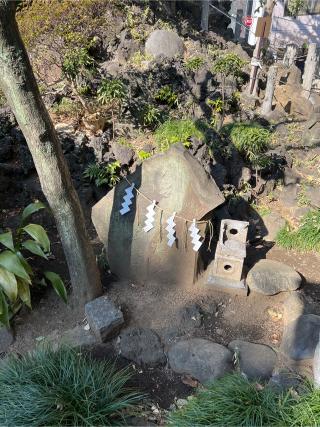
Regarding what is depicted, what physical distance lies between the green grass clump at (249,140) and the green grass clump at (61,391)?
374cm

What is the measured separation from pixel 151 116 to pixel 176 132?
63 cm

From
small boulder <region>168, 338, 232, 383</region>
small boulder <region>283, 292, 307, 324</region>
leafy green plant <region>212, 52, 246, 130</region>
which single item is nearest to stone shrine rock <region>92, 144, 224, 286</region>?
small boulder <region>168, 338, 232, 383</region>

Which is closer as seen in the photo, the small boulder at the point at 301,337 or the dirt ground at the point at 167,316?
the small boulder at the point at 301,337

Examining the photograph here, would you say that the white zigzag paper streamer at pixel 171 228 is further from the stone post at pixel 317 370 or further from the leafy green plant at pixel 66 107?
the leafy green plant at pixel 66 107

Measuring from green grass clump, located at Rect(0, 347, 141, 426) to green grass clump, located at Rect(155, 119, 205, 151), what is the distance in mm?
3324

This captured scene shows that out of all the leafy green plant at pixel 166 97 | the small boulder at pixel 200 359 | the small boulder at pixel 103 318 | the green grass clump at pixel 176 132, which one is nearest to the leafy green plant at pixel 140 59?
the leafy green plant at pixel 166 97

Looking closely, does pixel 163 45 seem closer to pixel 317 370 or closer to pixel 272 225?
pixel 272 225

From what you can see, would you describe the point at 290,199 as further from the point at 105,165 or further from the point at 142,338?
the point at 142,338

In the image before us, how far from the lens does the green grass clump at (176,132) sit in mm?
5340

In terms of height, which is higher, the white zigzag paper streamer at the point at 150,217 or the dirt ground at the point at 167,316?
the white zigzag paper streamer at the point at 150,217

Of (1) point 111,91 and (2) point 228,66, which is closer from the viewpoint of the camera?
(1) point 111,91

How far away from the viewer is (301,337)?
301cm

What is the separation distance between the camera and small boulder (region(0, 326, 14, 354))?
10.6 ft

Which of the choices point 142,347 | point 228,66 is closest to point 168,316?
point 142,347
